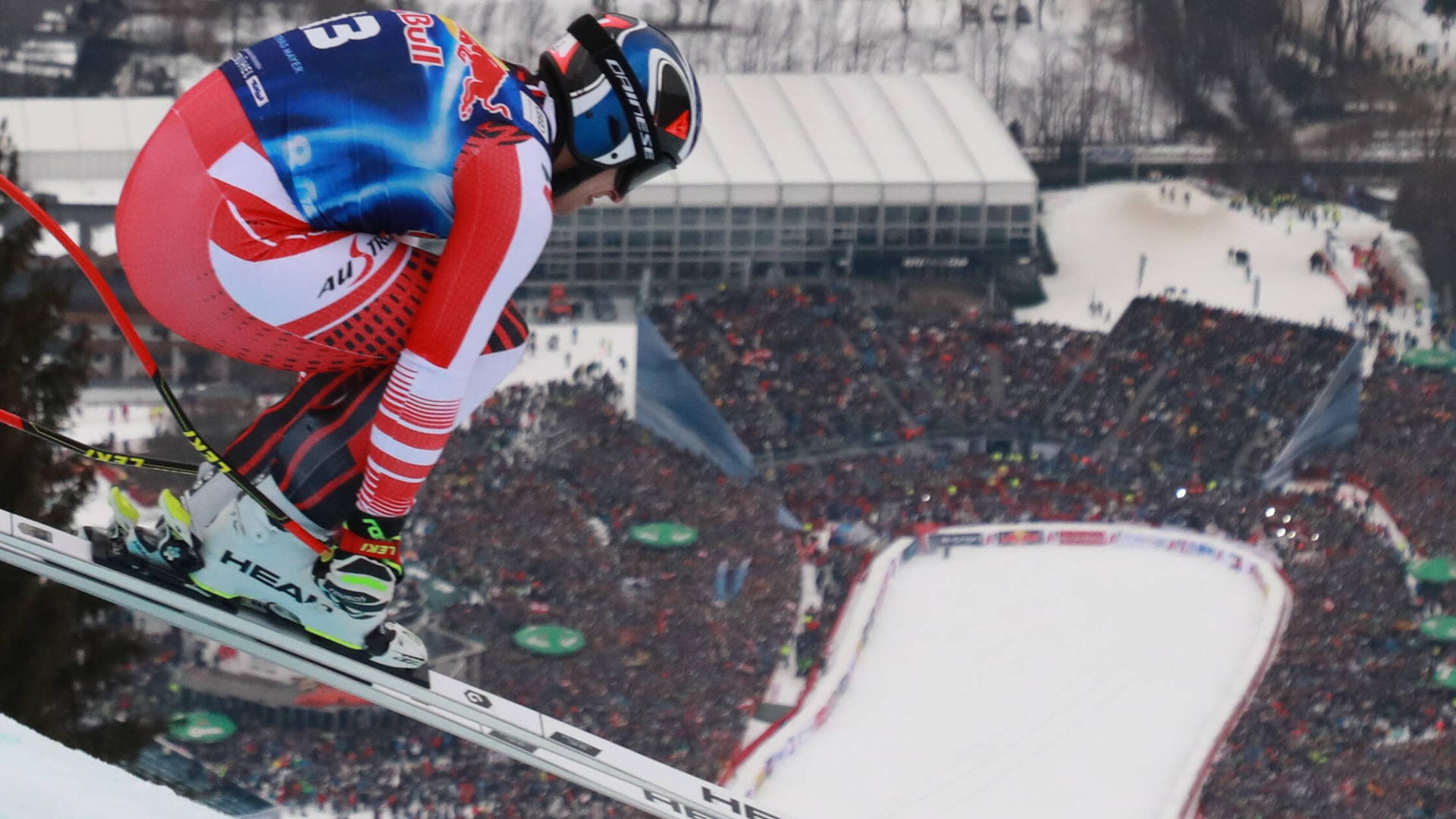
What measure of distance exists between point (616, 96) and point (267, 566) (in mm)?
1084

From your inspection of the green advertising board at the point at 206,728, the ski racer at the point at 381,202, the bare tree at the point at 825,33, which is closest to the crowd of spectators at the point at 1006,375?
the bare tree at the point at 825,33

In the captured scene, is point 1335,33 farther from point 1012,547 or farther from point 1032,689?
point 1032,689

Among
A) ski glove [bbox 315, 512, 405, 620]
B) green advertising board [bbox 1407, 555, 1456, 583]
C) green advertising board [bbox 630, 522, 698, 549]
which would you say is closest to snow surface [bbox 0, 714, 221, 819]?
ski glove [bbox 315, 512, 405, 620]

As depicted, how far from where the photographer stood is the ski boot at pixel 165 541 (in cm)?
297

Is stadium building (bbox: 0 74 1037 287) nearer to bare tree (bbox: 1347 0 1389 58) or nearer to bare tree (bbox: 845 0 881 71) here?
bare tree (bbox: 845 0 881 71)

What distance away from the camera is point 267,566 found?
2910mm

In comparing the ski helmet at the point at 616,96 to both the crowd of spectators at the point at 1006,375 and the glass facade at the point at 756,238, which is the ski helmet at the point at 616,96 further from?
the glass facade at the point at 756,238

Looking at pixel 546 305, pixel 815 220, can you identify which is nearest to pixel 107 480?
pixel 546 305

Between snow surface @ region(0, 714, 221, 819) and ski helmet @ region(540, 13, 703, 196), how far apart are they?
122 cm

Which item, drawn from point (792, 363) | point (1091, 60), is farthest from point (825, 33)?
point (792, 363)

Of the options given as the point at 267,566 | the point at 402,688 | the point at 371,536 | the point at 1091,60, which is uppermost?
the point at 371,536

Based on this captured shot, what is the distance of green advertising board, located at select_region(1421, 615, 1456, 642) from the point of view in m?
18.0

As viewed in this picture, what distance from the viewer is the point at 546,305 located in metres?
25.7

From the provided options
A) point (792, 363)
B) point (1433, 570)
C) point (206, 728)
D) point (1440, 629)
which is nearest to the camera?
point (206, 728)
